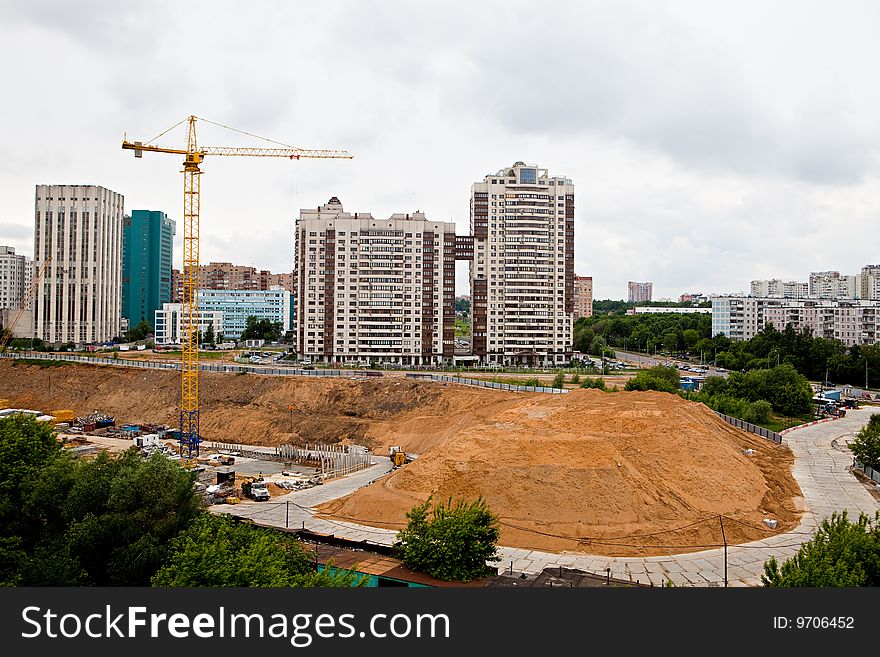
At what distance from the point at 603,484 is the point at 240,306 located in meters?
138

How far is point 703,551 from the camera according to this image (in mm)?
26609

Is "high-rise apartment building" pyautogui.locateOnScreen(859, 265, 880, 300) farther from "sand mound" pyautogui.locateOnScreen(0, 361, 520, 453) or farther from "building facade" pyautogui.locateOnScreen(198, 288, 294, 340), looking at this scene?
"building facade" pyautogui.locateOnScreen(198, 288, 294, 340)

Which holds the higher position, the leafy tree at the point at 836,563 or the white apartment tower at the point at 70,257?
the white apartment tower at the point at 70,257

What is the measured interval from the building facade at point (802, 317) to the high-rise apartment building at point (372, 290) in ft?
228

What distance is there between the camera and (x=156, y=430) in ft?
208

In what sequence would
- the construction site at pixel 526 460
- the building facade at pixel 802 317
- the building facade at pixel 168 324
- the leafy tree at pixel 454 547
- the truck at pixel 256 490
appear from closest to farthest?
the leafy tree at pixel 454 547
the construction site at pixel 526 460
the truck at pixel 256 490
the building facade at pixel 802 317
the building facade at pixel 168 324

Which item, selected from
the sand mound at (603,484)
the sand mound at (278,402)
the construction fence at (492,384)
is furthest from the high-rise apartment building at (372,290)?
the sand mound at (603,484)

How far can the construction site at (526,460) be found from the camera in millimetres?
28969

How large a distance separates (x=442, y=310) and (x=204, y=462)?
5203 centimetres

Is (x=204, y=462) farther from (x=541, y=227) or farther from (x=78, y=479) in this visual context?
(x=541, y=227)

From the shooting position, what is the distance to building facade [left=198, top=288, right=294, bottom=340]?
5940 inches

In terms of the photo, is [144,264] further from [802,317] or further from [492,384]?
[802,317]

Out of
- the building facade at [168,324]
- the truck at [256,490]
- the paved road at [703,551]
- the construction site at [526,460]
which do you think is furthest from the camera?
the building facade at [168,324]

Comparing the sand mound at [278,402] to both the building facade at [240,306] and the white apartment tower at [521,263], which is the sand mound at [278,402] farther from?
the building facade at [240,306]
